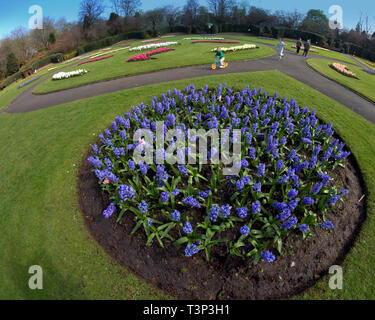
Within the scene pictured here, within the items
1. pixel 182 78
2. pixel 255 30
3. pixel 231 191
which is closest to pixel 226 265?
pixel 231 191

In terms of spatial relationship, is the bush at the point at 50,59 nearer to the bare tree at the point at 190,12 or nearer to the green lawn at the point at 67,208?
the green lawn at the point at 67,208

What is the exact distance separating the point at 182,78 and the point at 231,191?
10.5 meters

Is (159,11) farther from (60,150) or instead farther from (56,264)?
(56,264)

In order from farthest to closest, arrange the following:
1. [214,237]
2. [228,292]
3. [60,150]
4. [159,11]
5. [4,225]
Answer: [159,11], [60,150], [4,225], [214,237], [228,292]

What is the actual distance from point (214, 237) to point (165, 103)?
570 centimetres

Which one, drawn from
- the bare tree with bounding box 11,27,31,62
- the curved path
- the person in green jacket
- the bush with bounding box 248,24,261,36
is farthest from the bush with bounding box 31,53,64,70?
the bush with bounding box 248,24,261,36

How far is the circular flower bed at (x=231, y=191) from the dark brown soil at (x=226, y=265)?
21cm

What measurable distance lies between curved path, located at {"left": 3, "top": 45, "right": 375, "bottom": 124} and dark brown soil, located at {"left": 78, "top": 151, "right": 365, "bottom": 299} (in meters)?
9.69

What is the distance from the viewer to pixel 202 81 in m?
12.1

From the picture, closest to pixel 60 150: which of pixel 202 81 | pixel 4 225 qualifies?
pixel 4 225

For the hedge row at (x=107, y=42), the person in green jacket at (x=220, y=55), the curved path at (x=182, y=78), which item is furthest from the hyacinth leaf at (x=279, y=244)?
the hedge row at (x=107, y=42)

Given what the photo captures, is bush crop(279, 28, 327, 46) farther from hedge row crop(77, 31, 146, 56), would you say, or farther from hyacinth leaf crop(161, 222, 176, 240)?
hyacinth leaf crop(161, 222, 176, 240)

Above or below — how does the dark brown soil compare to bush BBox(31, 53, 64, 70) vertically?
below

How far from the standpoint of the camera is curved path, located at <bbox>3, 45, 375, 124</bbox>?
39.0 feet
